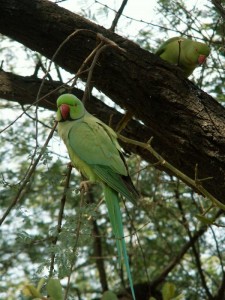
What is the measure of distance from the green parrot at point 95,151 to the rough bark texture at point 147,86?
19.3 inches

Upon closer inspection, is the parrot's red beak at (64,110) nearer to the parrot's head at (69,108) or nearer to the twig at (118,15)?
the parrot's head at (69,108)

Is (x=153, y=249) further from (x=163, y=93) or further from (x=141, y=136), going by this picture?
(x=163, y=93)

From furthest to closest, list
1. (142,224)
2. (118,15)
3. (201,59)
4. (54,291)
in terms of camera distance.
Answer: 1. (142,224)
2. (118,15)
3. (201,59)
4. (54,291)

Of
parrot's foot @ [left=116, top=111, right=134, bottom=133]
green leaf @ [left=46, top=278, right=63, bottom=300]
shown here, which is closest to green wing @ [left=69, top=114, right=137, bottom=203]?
parrot's foot @ [left=116, top=111, right=134, bottom=133]

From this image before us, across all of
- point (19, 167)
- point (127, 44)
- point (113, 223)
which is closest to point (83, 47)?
point (127, 44)

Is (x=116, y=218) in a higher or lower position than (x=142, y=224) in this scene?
lower

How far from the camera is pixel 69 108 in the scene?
94.0 inches

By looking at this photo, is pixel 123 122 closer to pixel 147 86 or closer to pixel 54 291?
pixel 147 86

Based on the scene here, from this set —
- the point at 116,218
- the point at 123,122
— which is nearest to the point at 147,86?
the point at 123,122

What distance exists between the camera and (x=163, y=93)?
9.17 ft

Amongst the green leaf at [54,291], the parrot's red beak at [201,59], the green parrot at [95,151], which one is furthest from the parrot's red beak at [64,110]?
the parrot's red beak at [201,59]

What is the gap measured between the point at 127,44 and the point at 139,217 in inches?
87.6

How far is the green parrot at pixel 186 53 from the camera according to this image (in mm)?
3273

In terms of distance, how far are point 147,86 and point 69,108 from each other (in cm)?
56
